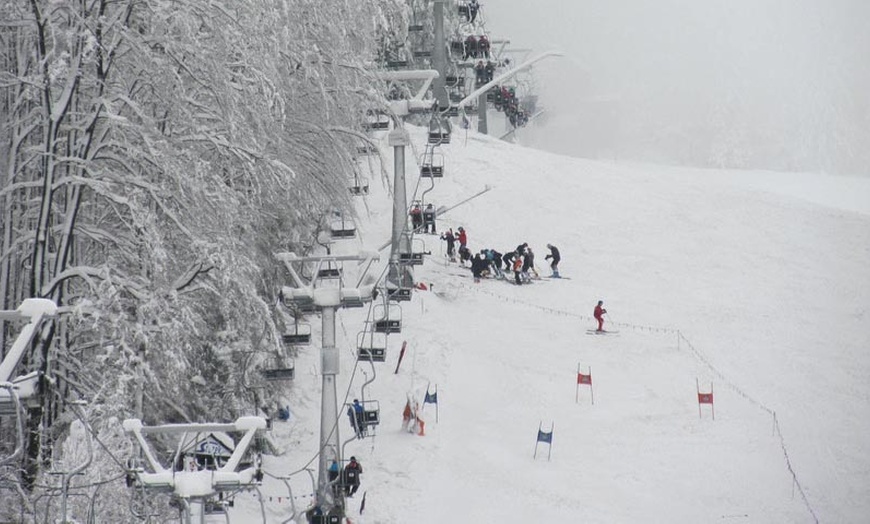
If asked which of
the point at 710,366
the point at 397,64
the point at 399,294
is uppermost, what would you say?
the point at 397,64

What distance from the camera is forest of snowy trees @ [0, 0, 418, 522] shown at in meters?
19.3

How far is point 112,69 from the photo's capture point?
70.2ft

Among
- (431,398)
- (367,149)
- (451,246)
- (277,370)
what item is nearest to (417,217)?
(367,149)

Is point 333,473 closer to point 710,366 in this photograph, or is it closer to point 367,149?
point 367,149

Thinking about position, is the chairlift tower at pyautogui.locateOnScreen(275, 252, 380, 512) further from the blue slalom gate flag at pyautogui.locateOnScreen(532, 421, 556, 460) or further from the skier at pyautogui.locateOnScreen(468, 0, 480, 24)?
the skier at pyautogui.locateOnScreen(468, 0, 480, 24)

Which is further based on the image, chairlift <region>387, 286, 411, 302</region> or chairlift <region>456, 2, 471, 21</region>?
chairlift <region>456, 2, 471, 21</region>

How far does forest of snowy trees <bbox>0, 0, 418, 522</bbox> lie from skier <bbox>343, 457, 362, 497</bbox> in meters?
2.47

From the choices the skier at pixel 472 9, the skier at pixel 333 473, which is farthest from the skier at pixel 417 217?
the skier at pixel 472 9

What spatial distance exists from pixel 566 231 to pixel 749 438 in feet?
61.5

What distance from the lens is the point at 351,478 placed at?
22.0 metres

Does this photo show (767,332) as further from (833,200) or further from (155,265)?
(833,200)

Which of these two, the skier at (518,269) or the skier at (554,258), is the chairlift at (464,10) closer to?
the skier at (554,258)

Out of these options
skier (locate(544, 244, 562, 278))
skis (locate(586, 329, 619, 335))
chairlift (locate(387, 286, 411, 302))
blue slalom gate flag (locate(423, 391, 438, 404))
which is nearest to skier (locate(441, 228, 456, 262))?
skier (locate(544, 244, 562, 278))

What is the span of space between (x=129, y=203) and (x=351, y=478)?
5816 mm
